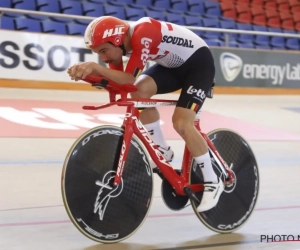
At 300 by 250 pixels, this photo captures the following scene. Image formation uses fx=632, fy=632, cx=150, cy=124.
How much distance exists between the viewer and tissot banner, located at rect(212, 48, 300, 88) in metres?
12.1

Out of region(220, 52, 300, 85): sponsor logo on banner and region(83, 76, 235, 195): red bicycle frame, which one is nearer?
region(83, 76, 235, 195): red bicycle frame

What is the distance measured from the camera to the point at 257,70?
41.1 feet

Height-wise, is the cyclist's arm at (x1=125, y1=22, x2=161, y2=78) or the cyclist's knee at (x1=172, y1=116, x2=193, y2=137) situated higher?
the cyclist's arm at (x1=125, y1=22, x2=161, y2=78)

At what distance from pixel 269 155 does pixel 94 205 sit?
376 centimetres

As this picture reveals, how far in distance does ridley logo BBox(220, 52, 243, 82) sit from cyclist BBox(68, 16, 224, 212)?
27.3ft

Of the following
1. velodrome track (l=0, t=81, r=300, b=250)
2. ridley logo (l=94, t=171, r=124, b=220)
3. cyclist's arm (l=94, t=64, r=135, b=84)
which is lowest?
velodrome track (l=0, t=81, r=300, b=250)

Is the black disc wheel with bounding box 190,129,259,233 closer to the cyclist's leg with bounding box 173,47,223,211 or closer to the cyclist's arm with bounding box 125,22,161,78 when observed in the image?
the cyclist's leg with bounding box 173,47,223,211

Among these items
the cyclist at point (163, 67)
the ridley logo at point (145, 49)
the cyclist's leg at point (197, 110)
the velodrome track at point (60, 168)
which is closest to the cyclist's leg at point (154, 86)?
the cyclist at point (163, 67)

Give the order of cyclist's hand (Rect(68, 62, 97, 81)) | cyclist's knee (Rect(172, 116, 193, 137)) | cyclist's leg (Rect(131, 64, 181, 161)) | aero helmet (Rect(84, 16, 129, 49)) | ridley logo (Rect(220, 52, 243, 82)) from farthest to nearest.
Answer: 1. ridley logo (Rect(220, 52, 243, 82))
2. cyclist's leg (Rect(131, 64, 181, 161))
3. cyclist's knee (Rect(172, 116, 193, 137))
4. aero helmet (Rect(84, 16, 129, 49))
5. cyclist's hand (Rect(68, 62, 97, 81))

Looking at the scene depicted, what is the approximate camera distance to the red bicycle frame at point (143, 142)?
3414 millimetres

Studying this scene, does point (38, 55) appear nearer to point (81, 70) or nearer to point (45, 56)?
point (45, 56)

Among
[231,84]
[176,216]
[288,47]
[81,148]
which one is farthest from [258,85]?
[81,148]

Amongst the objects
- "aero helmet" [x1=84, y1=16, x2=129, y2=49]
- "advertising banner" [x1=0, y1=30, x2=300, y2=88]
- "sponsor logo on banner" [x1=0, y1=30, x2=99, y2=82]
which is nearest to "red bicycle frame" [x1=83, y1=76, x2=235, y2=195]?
"aero helmet" [x1=84, y1=16, x2=129, y2=49]

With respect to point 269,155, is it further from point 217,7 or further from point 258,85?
point 217,7
